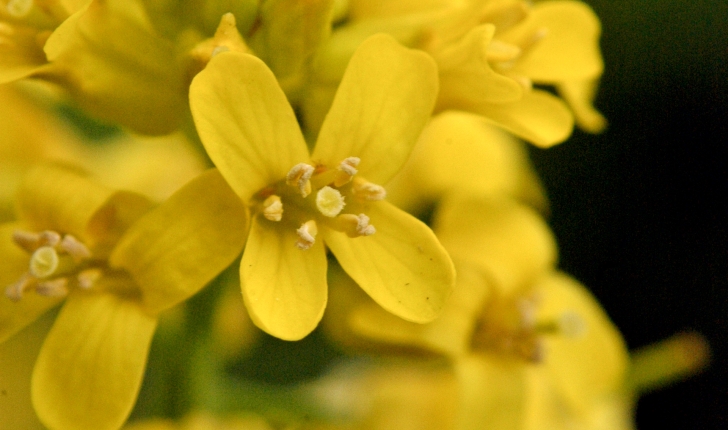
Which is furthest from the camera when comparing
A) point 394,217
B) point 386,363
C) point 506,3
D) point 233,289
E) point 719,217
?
point 719,217

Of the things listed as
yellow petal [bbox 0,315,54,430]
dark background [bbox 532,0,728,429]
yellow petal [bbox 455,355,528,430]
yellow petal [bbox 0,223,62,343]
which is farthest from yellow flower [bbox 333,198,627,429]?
dark background [bbox 532,0,728,429]

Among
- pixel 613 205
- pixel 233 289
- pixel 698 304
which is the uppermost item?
pixel 233 289

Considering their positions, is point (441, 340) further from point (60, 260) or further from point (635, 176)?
point (635, 176)

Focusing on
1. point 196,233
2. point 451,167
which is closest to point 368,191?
point 196,233

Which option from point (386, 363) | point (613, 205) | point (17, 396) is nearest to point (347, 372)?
point (386, 363)

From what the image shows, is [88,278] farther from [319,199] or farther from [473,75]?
[473,75]

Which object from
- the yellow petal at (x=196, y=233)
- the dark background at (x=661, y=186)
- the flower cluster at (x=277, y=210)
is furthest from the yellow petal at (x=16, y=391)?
the dark background at (x=661, y=186)
